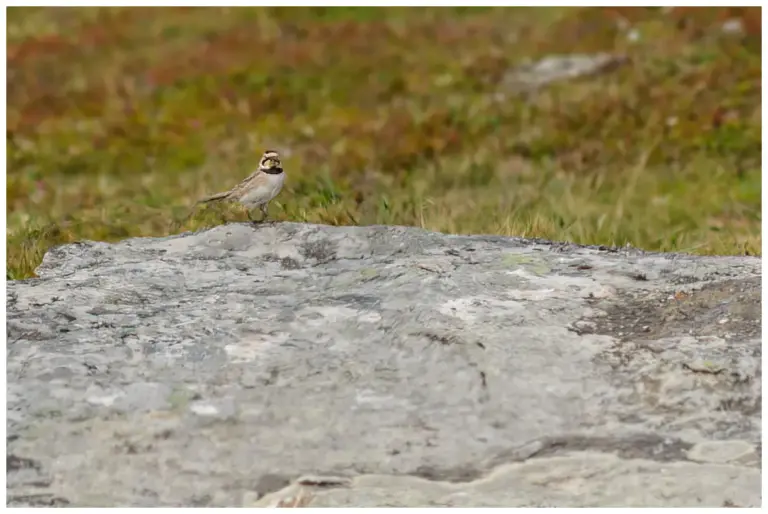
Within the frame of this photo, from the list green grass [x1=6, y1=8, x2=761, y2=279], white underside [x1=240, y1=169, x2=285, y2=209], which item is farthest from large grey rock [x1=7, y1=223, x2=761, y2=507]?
green grass [x1=6, y1=8, x2=761, y2=279]

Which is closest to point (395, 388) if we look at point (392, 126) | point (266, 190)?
point (266, 190)

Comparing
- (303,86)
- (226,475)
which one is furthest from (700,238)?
(303,86)

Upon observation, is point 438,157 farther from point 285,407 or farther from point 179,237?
point 285,407

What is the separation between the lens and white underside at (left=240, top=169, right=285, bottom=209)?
719cm

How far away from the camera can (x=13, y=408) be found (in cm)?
426

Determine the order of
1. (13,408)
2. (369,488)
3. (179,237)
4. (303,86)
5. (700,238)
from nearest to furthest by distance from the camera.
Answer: (369,488)
(13,408)
(179,237)
(700,238)
(303,86)

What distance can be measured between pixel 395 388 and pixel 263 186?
3114mm

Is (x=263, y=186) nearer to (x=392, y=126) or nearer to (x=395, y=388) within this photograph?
(x=395, y=388)

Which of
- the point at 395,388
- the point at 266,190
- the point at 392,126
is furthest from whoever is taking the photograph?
the point at 392,126

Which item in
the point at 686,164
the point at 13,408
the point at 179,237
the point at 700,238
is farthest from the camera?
the point at 686,164

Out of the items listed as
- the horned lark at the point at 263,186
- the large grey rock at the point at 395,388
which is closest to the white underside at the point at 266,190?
the horned lark at the point at 263,186

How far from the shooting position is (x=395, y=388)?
4375 mm

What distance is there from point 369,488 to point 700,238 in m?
6.30

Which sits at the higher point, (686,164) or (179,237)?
(179,237)
